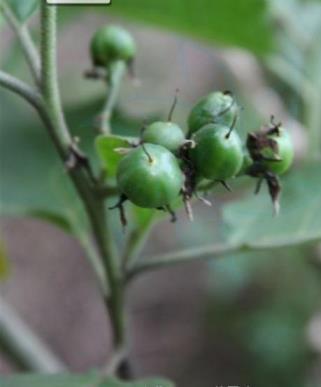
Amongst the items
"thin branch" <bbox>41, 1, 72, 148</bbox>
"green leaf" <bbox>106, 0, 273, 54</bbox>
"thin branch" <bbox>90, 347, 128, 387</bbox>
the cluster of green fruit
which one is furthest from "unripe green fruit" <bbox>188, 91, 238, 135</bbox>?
"green leaf" <bbox>106, 0, 273, 54</bbox>

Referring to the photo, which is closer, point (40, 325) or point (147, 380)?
point (147, 380)

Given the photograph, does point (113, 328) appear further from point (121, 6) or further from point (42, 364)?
point (121, 6)

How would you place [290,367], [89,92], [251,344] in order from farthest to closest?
1. [251,344]
2. [290,367]
3. [89,92]

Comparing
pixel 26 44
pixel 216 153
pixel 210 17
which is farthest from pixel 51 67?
pixel 210 17

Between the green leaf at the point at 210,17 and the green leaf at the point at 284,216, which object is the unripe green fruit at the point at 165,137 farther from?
the green leaf at the point at 210,17

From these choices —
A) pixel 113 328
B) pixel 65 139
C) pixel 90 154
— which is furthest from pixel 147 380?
pixel 90 154

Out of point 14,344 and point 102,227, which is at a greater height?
point 102,227

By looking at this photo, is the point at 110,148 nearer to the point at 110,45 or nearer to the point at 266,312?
the point at 110,45
